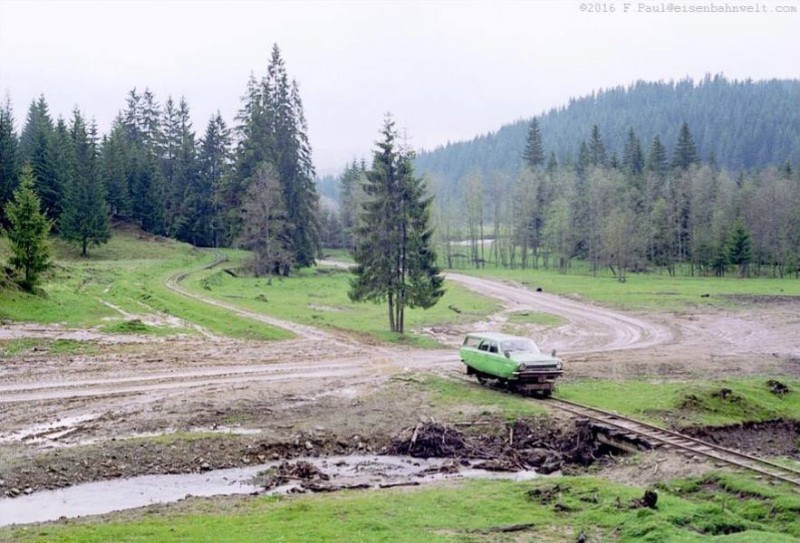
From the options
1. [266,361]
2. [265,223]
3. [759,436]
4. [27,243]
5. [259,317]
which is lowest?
[759,436]

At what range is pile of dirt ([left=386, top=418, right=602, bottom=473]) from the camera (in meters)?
21.4

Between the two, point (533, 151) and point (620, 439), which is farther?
point (533, 151)

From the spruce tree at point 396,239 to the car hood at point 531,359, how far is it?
1591cm

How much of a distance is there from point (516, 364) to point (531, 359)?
32.0 inches

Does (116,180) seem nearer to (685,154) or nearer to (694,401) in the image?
(694,401)

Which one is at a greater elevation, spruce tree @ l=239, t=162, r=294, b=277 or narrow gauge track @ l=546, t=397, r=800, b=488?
spruce tree @ l=239, t=162, r=294, b=277

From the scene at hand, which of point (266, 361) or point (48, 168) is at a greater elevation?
point (48, 168)

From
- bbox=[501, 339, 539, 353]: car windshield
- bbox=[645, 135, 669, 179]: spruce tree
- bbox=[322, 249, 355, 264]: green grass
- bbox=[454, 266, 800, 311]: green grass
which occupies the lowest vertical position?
bbox=[454, 266, 800, 311]: green grass

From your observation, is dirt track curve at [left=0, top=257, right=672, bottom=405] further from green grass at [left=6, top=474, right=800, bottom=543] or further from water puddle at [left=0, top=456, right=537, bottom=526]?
green grass at [left=6, top=474, right=800, bottom=543]

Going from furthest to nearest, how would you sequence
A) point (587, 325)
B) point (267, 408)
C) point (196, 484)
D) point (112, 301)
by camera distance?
1. point (587, 325)
2. point (112, 301)
3. point (267, 408)
4. point (196, 484)

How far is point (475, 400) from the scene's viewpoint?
27328 millimetres

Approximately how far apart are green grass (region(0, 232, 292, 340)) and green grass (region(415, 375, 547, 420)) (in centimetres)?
1562

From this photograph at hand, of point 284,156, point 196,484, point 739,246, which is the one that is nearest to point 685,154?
point 739,246

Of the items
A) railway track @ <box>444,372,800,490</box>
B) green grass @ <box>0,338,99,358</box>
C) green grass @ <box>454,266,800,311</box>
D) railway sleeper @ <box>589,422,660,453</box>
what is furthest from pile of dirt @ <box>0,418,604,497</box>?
green grass @ <box>454,266,800,311</box>
